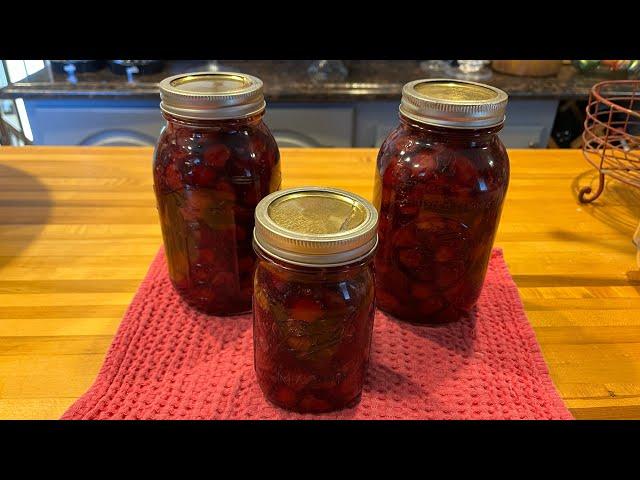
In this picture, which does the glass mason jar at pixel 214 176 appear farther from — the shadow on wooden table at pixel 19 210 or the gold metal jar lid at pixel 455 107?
the shadow on wooden table at pixel 19 210

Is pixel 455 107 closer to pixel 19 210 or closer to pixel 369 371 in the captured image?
pixel 369 371

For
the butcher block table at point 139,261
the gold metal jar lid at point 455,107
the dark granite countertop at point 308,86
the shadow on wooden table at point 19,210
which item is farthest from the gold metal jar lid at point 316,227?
the dark granite countertop at point 308,86

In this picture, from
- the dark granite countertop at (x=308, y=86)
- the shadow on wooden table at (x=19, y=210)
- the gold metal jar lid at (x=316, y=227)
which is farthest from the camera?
the dark granite countertop at (x=308, y=86)

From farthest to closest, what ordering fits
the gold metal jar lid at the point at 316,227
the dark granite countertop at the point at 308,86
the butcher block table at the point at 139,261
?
the dark granite countertop at the point at 308,86
the butcher block table at the point at 139,261
the gold metal jar lid at the point at 316,227

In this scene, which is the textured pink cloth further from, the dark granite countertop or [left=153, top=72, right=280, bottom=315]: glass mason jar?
the dark granite countertop

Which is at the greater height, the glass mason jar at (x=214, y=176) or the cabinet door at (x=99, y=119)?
the glass mason jar at (x=214, y=176)

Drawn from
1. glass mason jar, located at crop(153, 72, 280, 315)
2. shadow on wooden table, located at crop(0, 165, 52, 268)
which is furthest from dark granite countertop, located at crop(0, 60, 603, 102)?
glass mason jar, located at crop(153, 72, 280, 315)

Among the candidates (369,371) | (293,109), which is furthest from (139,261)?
(293,109)

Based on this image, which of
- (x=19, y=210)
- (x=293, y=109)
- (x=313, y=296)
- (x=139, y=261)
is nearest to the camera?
(x=313, y=296)
